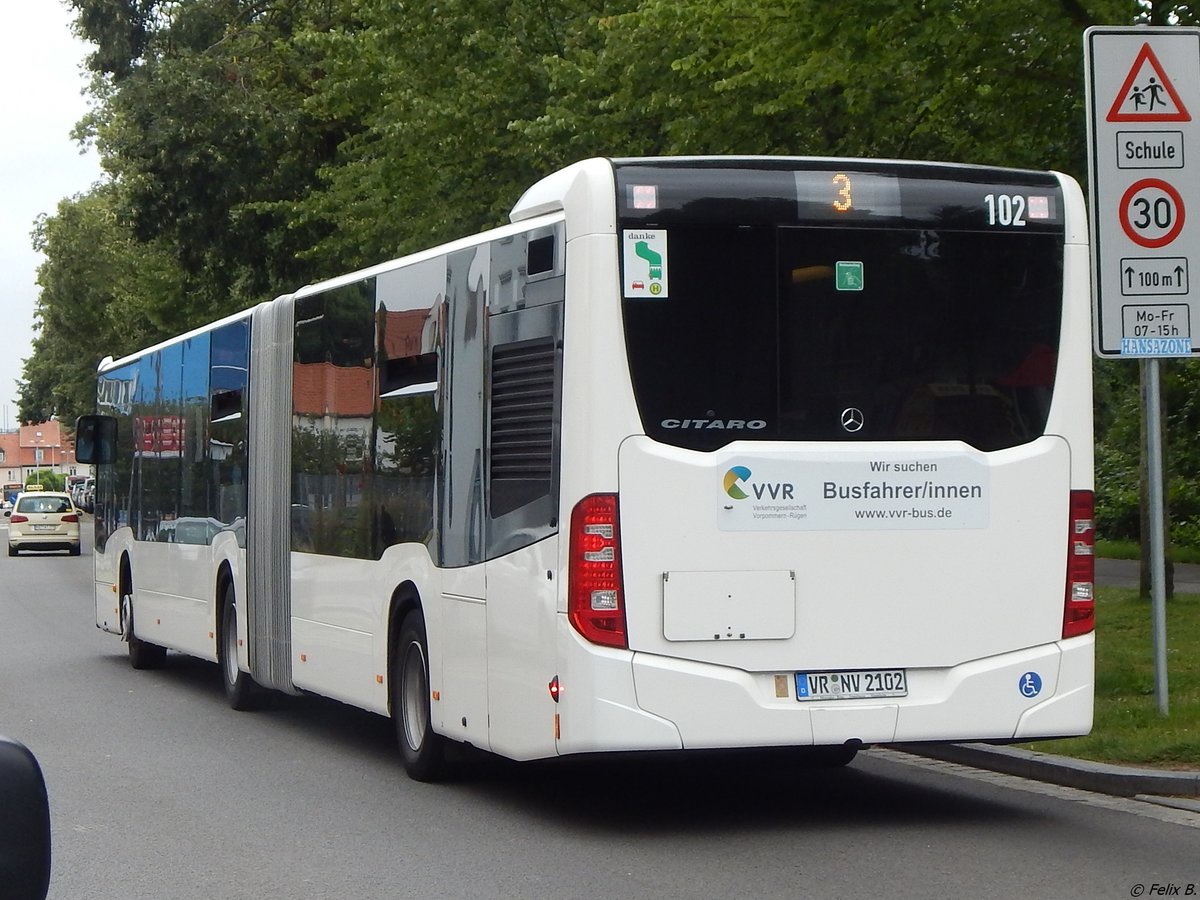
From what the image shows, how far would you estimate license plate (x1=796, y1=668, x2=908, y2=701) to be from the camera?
29.7 feet

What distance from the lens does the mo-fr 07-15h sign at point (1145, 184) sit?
11977 millimetres

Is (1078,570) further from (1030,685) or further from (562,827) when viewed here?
(562,827)

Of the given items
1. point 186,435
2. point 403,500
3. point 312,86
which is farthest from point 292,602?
point 312,86

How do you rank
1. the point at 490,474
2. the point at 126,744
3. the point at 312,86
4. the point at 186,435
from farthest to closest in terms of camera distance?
the point at 312,86 → the point at 186,435 → the point at 126,744 → the point at 490,474

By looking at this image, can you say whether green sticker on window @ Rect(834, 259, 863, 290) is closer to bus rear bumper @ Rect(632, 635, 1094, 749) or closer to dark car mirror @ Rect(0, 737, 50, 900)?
bus rear bumper @ Rect(632, 635, 1094, 749)

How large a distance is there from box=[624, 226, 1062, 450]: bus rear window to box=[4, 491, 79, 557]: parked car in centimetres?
4828

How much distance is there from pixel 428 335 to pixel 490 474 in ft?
4.45

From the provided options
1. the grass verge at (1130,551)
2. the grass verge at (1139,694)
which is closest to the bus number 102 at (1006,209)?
the grass verge at (1139,694)

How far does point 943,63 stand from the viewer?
15.8 metres

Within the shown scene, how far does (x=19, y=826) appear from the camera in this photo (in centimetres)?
288

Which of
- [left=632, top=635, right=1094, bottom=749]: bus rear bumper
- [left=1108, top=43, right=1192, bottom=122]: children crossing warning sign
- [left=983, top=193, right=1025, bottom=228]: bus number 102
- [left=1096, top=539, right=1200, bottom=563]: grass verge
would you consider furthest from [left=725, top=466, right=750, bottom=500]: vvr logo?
[left=1096, top=539, right=1200, bottom=563]: grass verge

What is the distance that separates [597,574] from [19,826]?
19.8 ft

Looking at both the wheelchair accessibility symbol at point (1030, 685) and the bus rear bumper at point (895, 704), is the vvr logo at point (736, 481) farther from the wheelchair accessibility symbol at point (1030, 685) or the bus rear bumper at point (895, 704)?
the wheelchair accessibility symbol at point (1030, 685)

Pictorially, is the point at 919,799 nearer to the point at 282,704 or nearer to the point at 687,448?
the point at 687,448
